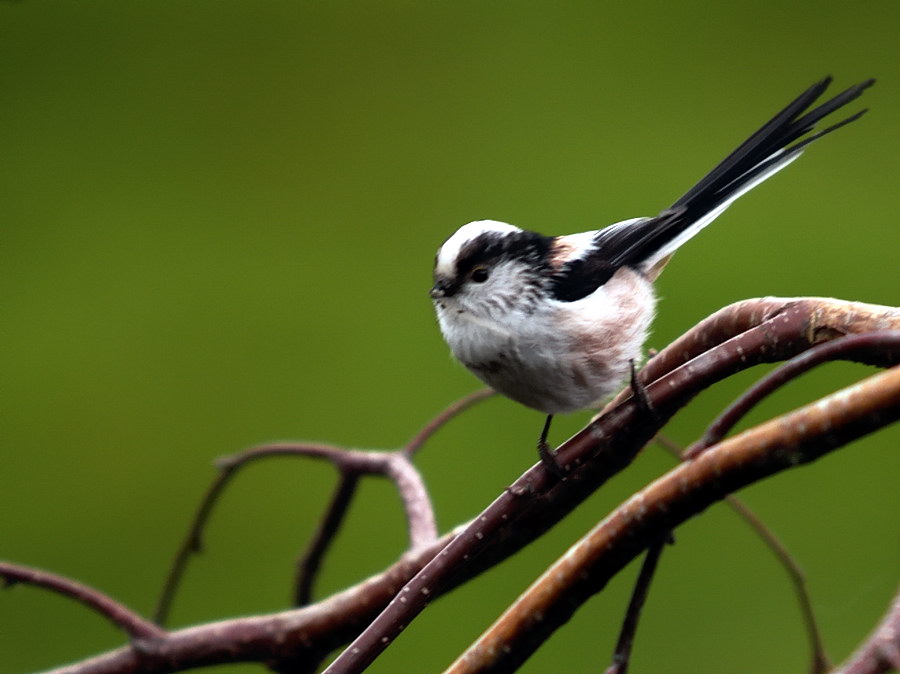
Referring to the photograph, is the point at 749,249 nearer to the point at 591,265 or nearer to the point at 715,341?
the point at 591,265

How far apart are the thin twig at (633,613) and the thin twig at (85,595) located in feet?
1.37

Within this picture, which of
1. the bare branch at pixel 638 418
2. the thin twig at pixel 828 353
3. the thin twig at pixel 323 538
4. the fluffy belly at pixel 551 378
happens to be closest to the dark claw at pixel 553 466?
the bare branch at pixel 638 418

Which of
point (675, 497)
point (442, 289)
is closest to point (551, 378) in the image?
point (442, 289)

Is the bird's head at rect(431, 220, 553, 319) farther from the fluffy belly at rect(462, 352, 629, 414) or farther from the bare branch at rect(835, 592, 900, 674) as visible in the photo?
the bare branch at rect(835, 592, 900, 674)

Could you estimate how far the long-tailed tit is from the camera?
81 centimetres

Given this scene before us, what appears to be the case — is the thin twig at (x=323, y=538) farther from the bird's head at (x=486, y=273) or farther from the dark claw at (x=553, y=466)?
the dark claw at (x=553, y=466)

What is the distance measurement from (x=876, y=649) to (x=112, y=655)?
668 mm

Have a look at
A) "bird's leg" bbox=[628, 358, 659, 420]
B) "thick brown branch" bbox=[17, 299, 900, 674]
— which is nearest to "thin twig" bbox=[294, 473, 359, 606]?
"thick brown branch" bbox=[17, 299, 900, 674]

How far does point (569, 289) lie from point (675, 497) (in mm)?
433

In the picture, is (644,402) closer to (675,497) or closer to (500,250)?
(675,497)

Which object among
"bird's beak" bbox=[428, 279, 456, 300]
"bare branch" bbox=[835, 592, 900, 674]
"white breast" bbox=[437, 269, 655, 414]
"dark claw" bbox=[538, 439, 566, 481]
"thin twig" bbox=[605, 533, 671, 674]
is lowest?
"thin twig" bbox=[605, 533, 671, 674]

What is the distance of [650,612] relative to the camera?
1.50m

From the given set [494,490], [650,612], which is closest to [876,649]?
[650,612]

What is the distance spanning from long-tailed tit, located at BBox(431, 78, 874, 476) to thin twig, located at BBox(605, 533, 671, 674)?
6.3 inches
